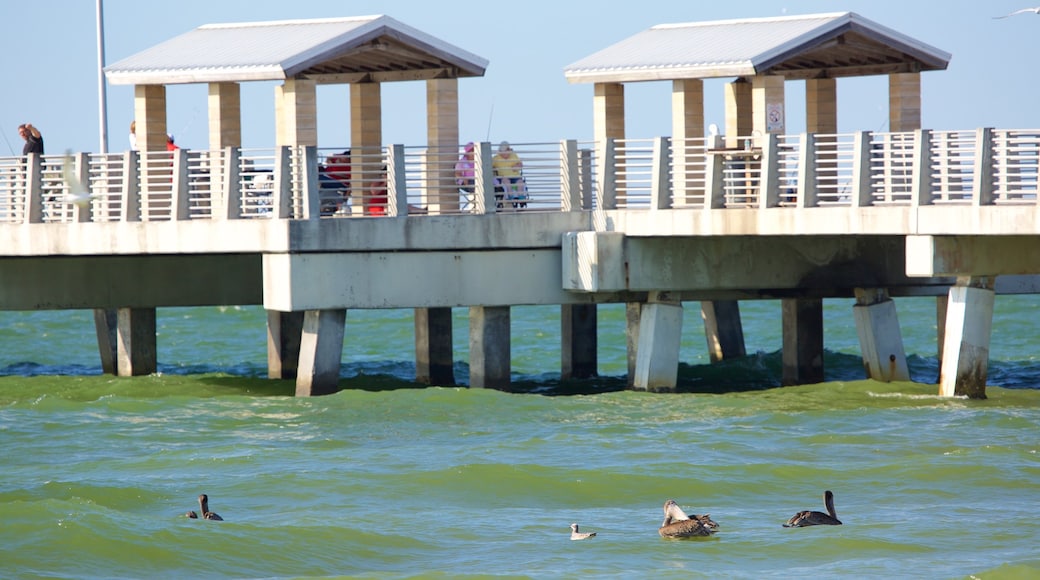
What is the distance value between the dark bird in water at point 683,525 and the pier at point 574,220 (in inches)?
333

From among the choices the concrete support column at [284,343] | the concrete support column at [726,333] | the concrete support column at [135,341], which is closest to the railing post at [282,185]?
the concrete support column at [284,343]

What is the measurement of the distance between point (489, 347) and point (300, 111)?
4.90 meters

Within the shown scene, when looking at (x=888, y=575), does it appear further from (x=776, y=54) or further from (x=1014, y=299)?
(x=1014, y=299)

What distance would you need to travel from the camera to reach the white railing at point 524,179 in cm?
2705

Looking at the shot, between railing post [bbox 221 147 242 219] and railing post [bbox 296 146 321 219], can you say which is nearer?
railing post [bbox 296 146 321 219]

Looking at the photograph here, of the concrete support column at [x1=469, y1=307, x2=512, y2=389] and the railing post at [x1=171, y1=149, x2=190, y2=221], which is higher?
the railing post at [x1=171, y1=149, x2=190, y2=221]

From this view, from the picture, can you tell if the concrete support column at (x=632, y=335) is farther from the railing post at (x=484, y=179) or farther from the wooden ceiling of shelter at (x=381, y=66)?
the wooden ceiling of shelter at (x=381, y=66)

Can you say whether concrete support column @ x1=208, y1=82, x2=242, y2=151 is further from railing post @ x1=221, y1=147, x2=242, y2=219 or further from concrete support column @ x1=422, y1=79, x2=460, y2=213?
concrete support column @ x1=422, y1=79, x2=460, y2=213

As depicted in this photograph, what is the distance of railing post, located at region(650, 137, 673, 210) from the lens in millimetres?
29375

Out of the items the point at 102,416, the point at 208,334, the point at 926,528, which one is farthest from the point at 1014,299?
the point at 926,528

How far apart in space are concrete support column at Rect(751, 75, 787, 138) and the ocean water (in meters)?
A: 4.42

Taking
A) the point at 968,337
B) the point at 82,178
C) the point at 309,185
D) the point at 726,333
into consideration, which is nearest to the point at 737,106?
the point at 968,337

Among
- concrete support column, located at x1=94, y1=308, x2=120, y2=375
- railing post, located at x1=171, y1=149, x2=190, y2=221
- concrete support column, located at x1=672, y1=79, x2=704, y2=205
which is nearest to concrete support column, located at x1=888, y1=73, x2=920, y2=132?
concrete support column, located at x1=672, y1=79, x2=704, y2=205

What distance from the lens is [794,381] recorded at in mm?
33875
